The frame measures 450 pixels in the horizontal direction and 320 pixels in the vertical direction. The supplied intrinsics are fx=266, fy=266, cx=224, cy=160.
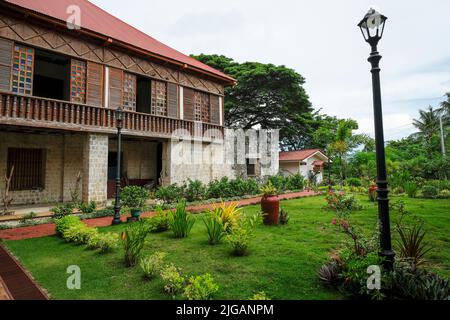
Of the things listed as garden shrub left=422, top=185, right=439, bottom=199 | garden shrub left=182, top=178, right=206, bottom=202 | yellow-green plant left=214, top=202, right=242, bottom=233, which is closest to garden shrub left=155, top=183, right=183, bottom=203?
garden shrub left=182, top=178, right=206, bottom=202

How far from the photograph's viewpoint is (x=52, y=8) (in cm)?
1048

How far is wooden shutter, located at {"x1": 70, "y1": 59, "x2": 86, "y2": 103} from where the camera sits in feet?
33.9

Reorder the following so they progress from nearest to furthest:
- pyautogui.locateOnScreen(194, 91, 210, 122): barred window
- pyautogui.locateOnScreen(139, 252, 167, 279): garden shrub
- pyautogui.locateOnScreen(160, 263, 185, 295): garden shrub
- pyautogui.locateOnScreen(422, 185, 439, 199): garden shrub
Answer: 1. pyautogui.locateOnScreen(160, 263, 185, 295): garden shrub
2. pyautogui.locateOnScreen(139, 252, 167, 279): garden shrub
3. pyautogui.locateOnScreen(422, 185, 439, 199): garden shrub
4. pyautogui.locateOnScreen(194, 91, 210, 122): barred window

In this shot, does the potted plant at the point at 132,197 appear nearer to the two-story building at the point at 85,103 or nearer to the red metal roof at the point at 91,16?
the two-story building at the point at 85,103

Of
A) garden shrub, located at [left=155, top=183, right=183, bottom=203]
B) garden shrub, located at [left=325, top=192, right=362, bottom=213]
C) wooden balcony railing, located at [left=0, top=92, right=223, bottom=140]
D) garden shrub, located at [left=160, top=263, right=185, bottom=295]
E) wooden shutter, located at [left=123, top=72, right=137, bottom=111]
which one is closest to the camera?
garden shrub, located at [left=160, top=263, right=185, bottom=295]

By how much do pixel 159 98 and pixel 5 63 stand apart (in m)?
6.08

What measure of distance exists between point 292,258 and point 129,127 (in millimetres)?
9547

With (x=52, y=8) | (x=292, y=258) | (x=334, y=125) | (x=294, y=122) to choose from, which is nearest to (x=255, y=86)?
(x=294, y=122)

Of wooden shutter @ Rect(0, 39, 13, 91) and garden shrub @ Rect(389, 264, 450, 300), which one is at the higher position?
wooden shutter @ Rect(0, 39, 13, 91)

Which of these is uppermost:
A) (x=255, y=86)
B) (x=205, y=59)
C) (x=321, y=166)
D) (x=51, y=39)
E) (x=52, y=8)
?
(x=205, y=59)

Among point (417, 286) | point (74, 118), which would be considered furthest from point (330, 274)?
point (74, 118)

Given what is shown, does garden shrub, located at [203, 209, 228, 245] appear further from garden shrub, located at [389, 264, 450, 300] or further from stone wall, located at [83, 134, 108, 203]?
stone wall, located at [83, 134, 108, 203]

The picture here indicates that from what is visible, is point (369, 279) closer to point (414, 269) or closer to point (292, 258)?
point (414, 269)

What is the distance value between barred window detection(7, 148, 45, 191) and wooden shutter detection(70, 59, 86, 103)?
356 centimetres
